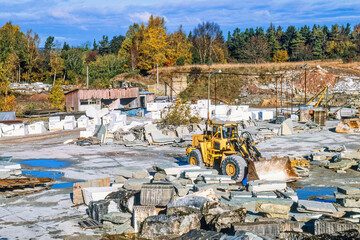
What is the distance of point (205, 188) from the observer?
1164 centimetres

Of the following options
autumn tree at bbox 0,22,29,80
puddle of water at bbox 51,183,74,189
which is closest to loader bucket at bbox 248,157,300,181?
puddle of water at bbox 51,183,74,189

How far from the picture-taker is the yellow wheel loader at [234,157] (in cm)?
1402

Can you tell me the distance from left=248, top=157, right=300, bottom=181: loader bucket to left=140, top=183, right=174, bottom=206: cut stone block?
13.6 ft

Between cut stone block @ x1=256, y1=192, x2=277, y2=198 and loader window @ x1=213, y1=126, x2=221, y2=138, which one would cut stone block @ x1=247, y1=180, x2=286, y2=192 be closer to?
cut stone block @ x1=256, y1=192, x2=277, y2=198

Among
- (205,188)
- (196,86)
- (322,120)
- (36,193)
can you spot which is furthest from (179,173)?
(196,86)

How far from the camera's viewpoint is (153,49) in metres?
67.2

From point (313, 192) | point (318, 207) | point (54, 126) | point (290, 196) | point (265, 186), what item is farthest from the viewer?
point (54, 126)

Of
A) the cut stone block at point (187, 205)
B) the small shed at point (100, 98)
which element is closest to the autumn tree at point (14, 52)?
the small shed at point (100, 98)

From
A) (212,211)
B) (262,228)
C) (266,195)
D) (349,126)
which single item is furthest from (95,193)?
(349,126)

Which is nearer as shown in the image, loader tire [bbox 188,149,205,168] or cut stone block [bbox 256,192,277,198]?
cut stone block [bbox 256,192,277,198]

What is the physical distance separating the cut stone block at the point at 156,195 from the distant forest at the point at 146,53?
51.8 metres

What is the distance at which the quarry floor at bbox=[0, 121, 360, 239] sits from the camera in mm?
10523

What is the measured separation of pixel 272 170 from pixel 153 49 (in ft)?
181

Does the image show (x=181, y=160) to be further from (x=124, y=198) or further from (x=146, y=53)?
(x=146, y=53)
